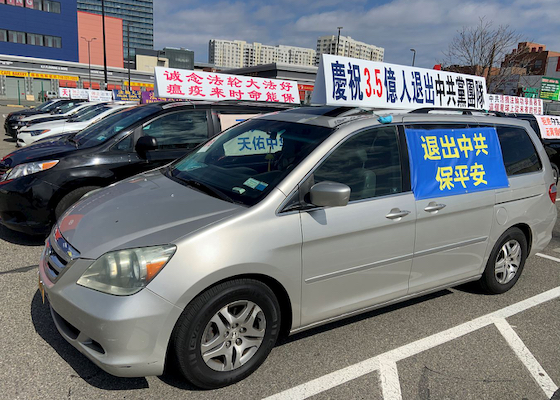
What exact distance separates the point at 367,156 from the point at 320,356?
147 centimetres

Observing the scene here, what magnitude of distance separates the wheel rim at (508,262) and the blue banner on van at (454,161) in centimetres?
66

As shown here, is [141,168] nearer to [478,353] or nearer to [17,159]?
[17,159]

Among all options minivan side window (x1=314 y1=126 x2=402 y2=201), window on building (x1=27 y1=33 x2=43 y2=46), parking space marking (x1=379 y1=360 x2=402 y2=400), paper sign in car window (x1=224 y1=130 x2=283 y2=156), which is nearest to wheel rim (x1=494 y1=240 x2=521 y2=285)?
minivan side window (x1=314 y1=126 x2=402 y2=201)

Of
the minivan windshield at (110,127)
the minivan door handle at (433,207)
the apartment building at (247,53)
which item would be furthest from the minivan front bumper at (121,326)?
the apartment building at (247,53)

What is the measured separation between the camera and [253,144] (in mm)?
3387

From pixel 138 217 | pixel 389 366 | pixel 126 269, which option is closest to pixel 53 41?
pixel 138 217

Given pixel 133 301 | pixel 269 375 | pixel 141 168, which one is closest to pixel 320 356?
pixel 269 375

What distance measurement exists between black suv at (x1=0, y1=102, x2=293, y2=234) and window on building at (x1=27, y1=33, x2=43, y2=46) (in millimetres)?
70436

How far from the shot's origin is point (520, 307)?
394 cm

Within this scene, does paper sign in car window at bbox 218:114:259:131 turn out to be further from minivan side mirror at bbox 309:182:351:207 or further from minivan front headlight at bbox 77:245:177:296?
minivan front headlight at bbox 77:245:177:296

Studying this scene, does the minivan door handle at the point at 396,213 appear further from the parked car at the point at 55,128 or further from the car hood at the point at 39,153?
the parked car at the point at 55,128

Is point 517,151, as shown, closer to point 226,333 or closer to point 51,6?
point 226,333

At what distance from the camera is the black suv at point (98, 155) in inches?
176

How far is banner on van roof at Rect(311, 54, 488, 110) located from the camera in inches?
180
